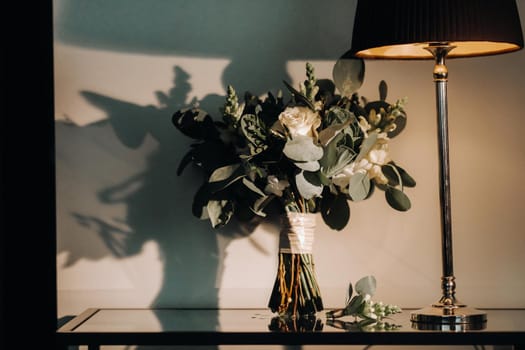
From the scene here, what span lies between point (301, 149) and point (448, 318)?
42 cm

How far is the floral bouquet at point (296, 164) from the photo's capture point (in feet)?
4.88

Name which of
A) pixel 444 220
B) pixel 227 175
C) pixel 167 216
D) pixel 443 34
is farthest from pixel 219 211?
pixel 443 34

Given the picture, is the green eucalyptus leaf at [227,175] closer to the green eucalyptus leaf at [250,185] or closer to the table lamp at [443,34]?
the green eucalyptus leaf at [250,185]

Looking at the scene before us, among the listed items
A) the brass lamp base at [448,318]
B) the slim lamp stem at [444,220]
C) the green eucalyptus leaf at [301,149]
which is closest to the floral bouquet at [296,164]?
the green eucalyptus leaf at [301,149]

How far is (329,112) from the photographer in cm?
153

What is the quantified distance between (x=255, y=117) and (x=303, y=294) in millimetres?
366

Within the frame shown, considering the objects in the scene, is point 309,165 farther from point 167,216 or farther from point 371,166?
point 167,216

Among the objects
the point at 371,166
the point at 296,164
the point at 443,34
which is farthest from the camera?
the point at 371,166

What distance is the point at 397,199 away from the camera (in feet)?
5.27

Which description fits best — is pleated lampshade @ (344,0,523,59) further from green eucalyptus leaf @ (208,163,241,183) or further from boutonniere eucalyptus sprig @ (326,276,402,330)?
boutonniere eucalyptus sprig @ (326,276,402,330)

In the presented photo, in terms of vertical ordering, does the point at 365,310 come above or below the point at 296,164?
below

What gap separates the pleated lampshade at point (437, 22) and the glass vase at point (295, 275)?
38cm

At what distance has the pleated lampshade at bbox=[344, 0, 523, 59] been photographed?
1.36 metres

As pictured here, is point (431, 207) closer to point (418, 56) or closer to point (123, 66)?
point (418, 56)
